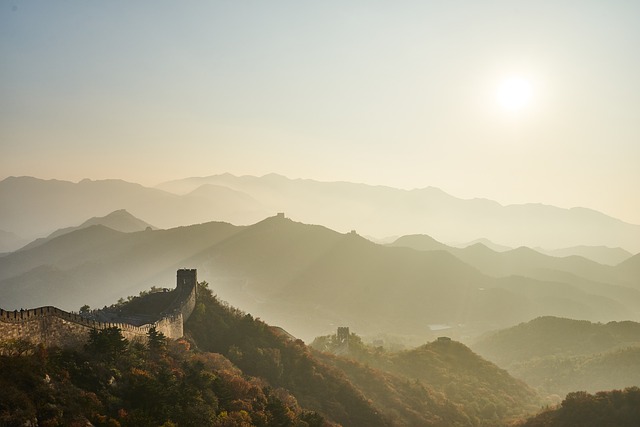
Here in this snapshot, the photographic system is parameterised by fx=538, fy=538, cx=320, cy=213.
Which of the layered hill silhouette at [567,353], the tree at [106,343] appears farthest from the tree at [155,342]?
the layered hill silhouette at [567,353]

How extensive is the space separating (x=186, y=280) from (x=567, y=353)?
362 feet

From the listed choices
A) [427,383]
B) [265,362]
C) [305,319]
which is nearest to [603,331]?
[427,383]

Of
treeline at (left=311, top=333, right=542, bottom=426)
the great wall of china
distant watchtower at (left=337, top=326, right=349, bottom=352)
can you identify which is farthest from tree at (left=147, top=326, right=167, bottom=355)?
distant watchtower at (left=337, top=326, right=349, bottom=352)

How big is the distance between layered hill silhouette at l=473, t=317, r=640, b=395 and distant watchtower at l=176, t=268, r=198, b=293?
3208 inches

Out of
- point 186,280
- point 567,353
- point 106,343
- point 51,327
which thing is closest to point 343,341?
point 186,280

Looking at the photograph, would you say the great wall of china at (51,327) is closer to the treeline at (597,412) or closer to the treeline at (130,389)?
the treeline at (130,389)

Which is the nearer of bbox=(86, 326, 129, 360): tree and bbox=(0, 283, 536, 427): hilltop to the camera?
bbox=(0, 283, 536, 427): hilltop

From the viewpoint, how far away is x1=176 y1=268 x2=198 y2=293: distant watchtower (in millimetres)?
51938

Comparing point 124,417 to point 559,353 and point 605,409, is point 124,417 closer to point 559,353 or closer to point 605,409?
point 605,409

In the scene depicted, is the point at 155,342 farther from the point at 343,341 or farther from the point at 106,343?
the point at 343,341

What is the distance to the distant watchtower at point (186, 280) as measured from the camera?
51.9 meters

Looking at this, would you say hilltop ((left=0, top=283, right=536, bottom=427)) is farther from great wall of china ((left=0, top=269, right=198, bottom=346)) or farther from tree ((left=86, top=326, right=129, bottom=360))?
great wall of china ((left=0, top=269, right=198, bottom=346))

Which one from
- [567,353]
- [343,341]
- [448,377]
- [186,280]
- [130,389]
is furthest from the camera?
[567,353]

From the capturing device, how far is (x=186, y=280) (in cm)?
5244
